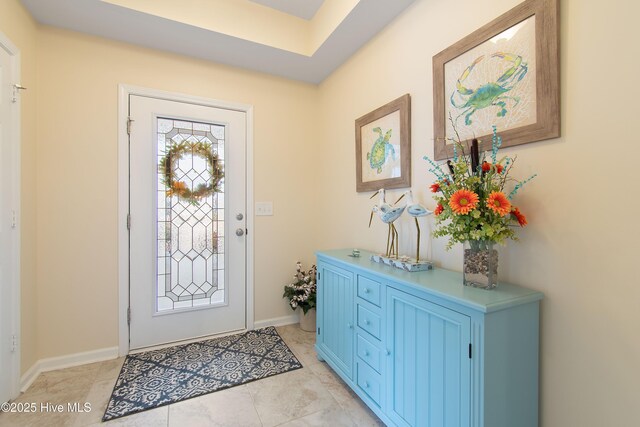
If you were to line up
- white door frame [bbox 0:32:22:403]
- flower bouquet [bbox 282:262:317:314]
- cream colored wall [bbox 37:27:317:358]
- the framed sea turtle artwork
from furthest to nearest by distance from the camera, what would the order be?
flower bouquet [bbox 282:262:317:314] → cream colored wall [bbox 37:27:317:358] → the framed sea turtle artwork → white door frame [bbox 0:32:22:403]

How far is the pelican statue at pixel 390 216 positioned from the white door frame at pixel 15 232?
2.18 metres

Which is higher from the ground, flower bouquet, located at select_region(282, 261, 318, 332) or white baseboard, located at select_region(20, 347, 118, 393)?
flower bouquet, located at select_region(282, 261, 318, 332)

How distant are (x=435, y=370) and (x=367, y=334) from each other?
1.54 feet

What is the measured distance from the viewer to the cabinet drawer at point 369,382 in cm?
150

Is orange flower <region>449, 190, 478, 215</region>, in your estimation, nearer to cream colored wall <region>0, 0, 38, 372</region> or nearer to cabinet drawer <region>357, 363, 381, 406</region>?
cabinet drawer <region>357, 363, 381, 406</region>

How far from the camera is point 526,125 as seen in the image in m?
1.20

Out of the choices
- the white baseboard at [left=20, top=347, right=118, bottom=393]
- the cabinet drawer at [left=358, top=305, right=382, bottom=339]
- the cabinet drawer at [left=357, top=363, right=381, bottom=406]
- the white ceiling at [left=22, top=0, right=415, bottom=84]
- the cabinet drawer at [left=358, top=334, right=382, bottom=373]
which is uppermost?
the white ceiling at [left=22, top=0, right=415, bottom=84]

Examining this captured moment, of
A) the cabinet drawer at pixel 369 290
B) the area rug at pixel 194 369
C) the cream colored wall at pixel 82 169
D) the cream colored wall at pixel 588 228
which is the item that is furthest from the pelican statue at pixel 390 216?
the cream colored wall at pixel 82 169

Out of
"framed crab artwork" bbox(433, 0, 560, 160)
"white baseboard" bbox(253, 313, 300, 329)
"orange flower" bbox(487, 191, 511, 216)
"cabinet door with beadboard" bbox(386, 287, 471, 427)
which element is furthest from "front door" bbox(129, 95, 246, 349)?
"orange flower" bbox(487, 191, 511, 216)

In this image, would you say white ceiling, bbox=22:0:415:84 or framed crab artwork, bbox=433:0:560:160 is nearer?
framed crab artwork, bbox=433:0:560:160

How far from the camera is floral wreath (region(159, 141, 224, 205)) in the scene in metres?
Answer: 2.34

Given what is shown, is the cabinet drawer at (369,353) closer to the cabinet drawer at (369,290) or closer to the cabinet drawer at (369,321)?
the cabinet drawer at (369,321)

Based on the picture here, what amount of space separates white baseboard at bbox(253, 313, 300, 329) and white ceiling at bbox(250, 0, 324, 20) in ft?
8.99

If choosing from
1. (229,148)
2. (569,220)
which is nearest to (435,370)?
(569,220)
